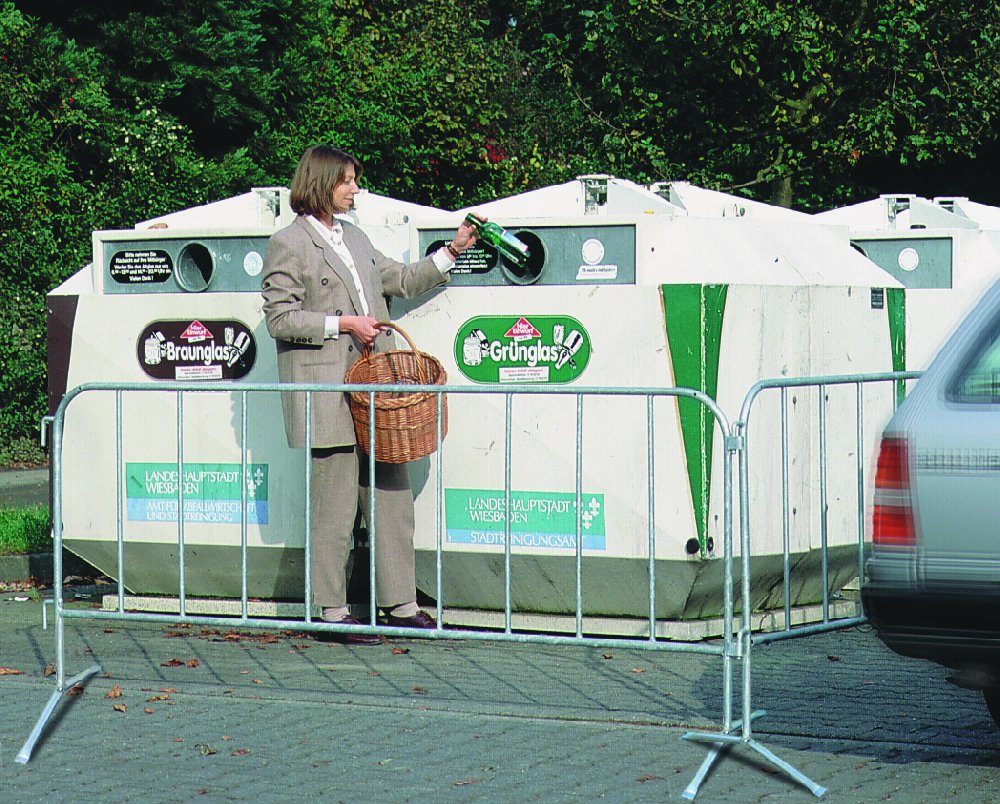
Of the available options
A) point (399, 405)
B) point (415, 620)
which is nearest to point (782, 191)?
point (415, 620)

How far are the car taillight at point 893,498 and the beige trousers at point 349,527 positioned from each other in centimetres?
279

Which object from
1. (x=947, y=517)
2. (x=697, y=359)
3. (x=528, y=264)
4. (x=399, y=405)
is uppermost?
(x=528, y=264)

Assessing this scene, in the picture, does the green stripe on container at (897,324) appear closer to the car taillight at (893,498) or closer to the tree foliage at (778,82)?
the car taillight at (893,498)

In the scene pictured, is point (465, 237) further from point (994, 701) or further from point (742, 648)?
point (994, 701)

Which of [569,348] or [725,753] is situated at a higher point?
[569,348]


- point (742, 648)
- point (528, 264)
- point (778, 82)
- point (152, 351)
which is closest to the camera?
point (742, 648)

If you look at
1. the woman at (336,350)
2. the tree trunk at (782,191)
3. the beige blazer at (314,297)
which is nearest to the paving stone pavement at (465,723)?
the woman at (336,350)

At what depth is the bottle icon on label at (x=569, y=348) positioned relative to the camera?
6902 millimetres

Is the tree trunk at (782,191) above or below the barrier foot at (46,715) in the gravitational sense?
above

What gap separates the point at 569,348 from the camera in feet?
22.7

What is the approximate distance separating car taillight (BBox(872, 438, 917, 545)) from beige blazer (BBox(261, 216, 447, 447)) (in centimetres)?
281

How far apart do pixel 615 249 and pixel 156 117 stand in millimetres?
12720

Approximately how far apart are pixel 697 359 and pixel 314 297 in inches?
64.1

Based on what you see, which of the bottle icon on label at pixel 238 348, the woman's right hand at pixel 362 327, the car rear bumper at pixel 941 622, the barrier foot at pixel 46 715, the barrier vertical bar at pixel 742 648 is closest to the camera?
the car rear bumper at pixel 941 622
